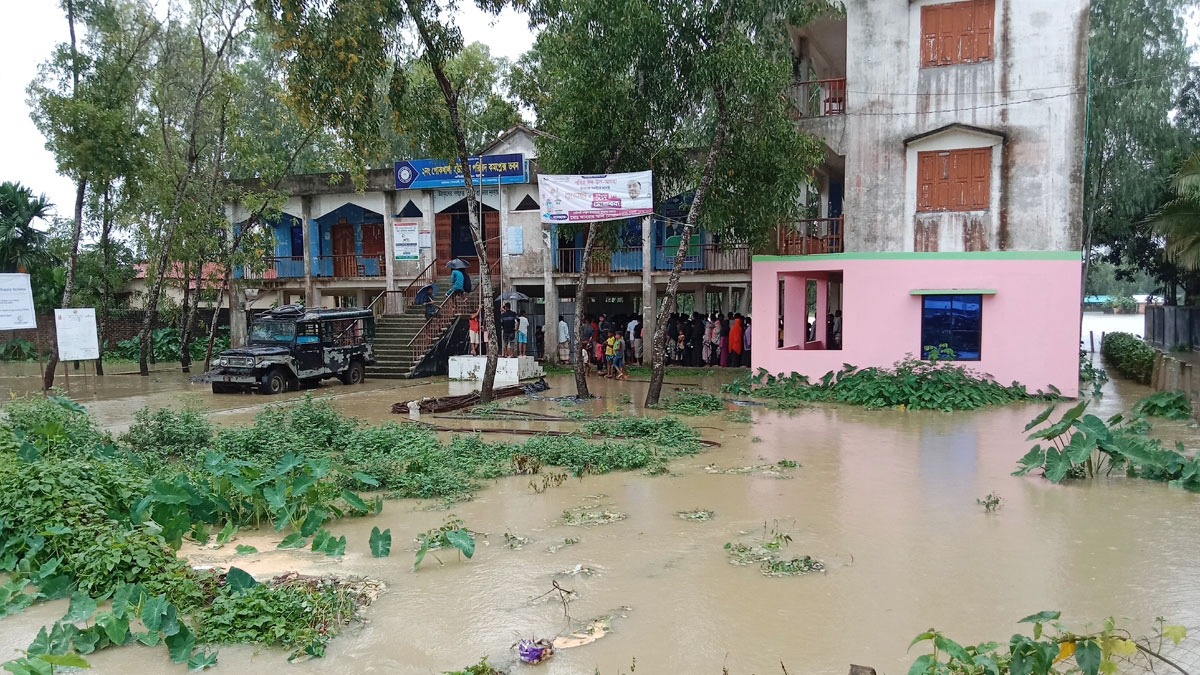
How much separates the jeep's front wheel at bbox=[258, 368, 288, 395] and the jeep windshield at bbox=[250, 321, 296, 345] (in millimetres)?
795

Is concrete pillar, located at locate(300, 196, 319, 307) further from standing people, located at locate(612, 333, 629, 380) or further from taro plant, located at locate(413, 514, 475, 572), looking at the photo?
taro plant, located at locate(413, 514, 475, 572)

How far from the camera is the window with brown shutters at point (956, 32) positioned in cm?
1655

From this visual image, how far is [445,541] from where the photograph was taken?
21.8 ft

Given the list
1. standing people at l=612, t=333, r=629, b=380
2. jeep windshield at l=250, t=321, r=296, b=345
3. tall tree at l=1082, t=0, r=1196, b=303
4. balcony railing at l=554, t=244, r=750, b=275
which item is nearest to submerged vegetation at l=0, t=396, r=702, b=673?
jeep windshield at l=250, t=321, r=296, b=345

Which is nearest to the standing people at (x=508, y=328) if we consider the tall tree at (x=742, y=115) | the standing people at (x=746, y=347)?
the standing people at (x=746, y=347)

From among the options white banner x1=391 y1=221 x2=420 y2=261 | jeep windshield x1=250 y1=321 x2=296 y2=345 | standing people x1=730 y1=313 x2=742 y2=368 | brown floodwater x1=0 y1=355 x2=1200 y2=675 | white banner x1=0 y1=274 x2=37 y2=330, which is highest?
white banner x1=391 y1=221 x2=420 y2=261

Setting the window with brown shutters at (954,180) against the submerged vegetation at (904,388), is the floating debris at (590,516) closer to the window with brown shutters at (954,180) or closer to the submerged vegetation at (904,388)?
the submerged vegetation at (904,388)

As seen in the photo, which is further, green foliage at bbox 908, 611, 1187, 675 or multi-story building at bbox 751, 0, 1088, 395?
multi-story building at bbox 751, 0, 1088, 395

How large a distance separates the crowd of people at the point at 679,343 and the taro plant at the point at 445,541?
14240 millimetres

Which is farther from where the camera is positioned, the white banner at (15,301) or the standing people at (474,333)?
the standing people at (474,333)

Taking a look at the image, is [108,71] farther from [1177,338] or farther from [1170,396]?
[1177,338]

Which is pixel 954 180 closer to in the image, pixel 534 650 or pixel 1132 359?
pixel 1132 359

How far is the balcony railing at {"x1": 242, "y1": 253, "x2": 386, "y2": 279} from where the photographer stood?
88.4 ft

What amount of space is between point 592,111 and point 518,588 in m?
11.1
